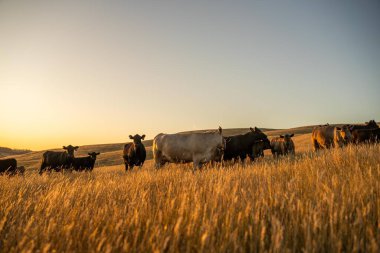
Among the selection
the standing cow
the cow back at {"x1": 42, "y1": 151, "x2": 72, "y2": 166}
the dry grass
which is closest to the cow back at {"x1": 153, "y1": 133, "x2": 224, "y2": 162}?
the standing cow

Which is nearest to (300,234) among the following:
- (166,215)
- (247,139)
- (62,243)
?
(166,215)

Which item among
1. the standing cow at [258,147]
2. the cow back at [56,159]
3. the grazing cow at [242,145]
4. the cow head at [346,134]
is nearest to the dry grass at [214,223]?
the grazing cow at [242,145]

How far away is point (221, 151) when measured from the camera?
1342cm

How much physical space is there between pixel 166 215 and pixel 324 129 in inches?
847

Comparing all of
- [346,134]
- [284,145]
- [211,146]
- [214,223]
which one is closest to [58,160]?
[211,146]

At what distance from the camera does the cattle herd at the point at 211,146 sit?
42.6 ft

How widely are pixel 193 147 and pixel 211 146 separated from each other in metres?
0.78

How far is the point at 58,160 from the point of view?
76.6 ft

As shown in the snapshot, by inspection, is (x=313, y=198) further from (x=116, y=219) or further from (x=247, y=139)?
(x=247, y=139)

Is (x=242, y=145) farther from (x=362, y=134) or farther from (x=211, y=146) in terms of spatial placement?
(x=362, y=134)

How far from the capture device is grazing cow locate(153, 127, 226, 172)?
1287 centimetres

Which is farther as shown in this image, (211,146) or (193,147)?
(211,146)

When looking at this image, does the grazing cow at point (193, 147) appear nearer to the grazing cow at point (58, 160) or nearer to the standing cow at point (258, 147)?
the standing cow at point (258, 147)

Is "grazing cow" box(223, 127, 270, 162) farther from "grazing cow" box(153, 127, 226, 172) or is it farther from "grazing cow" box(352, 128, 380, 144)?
"grazing cow" box(352, 128, 380, 144)
